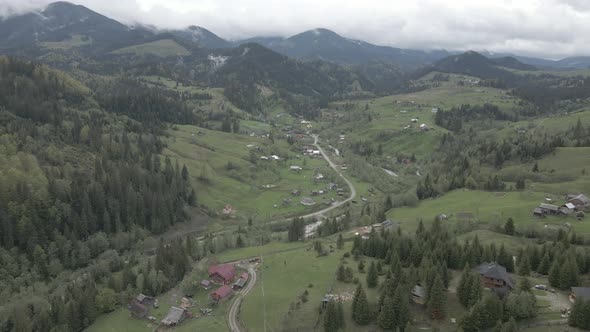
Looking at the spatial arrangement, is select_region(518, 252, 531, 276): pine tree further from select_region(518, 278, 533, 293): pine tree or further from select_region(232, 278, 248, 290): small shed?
select_region(232, 278, 248, 290): small shed

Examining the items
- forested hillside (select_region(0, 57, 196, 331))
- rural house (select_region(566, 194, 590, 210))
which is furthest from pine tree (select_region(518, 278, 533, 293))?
forested hillside (select_region(0, 57, 196, 331))

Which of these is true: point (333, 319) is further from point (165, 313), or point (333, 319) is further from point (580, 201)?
point (580, 201)

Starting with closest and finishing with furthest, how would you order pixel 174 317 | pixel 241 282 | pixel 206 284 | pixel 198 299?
pixel 174 317 < pixel 198 299 < pixel 241 282 < pixel 206 284

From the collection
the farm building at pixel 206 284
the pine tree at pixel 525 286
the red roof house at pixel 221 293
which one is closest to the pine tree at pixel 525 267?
the pine tree at pixel 525 286

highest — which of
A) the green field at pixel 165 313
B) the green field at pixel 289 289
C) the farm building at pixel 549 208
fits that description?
the farm building at pixel 549 208

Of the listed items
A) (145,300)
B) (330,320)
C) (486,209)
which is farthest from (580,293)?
(145,300)

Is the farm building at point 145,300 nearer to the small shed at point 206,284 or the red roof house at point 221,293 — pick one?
the small shed at point 206,284

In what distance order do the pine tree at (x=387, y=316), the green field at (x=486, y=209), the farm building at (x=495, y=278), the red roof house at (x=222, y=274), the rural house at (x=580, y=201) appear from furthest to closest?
the rural house at (x=580, y=201), the green field at (x=486, y=209), the red roof house at (x=222, y=274), the farm building at (x=495, y=278), the pine tree at (x=387, y=316)
